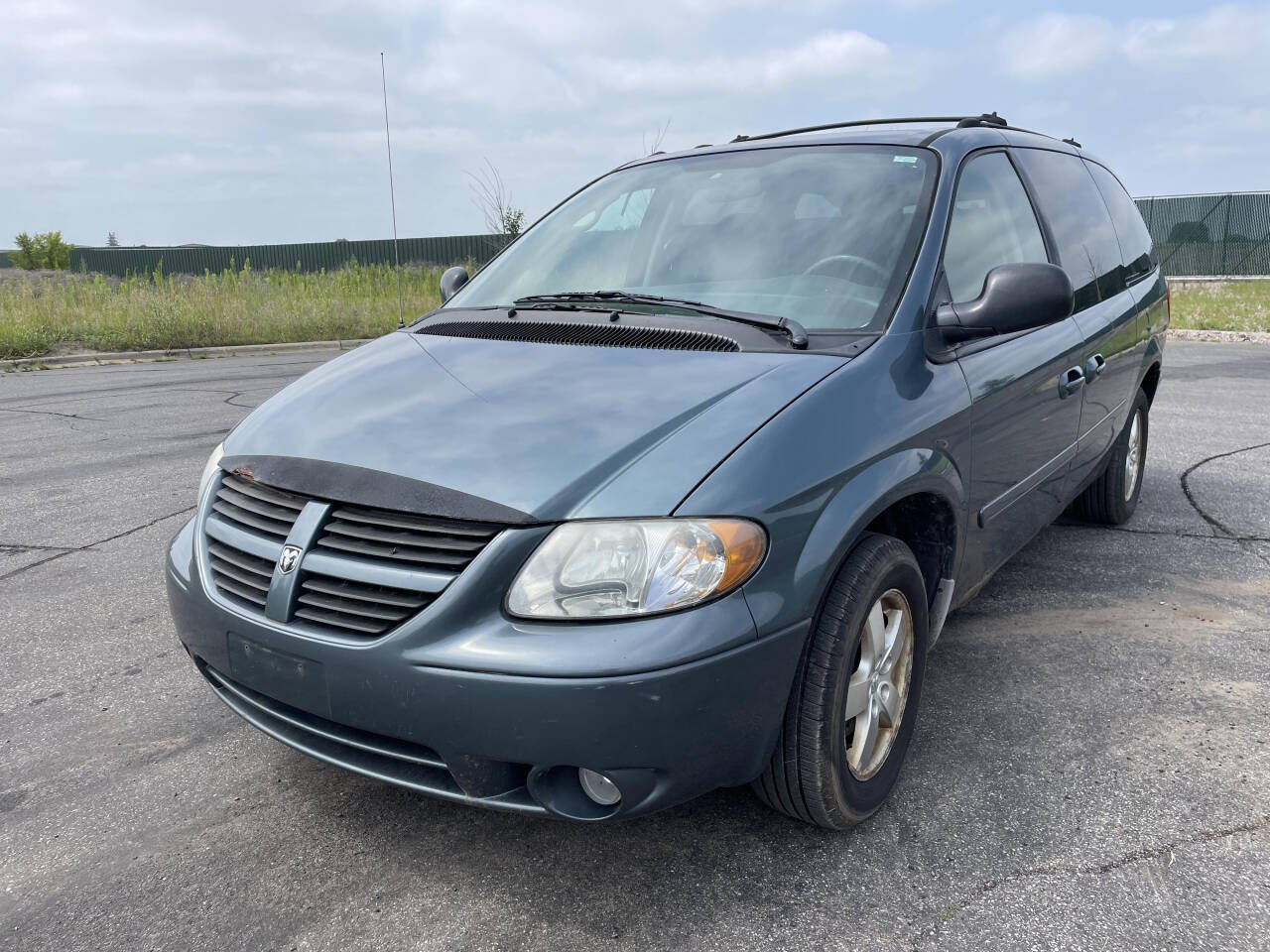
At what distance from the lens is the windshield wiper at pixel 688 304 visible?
264cm

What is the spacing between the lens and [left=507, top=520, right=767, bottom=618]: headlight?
196cm

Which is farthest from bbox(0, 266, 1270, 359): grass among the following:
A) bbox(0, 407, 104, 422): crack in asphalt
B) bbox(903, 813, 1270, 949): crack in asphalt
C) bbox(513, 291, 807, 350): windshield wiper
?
bbox(903, 813, 1270, 949): crack in asphalt

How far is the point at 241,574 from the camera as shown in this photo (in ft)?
7.58

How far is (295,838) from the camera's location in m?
2.43

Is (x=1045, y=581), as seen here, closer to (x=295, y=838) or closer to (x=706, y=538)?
(x=706, y=538)

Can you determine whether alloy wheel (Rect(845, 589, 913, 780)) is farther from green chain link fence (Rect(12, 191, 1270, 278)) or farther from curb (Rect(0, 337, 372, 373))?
green chain link fence (Rect(12, 191, 1270, 278))

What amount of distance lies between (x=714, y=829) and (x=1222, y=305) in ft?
69.9

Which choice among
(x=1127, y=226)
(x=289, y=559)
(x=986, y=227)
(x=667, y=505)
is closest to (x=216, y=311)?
(x=1127, y=226)

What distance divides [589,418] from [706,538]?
0.46 meters

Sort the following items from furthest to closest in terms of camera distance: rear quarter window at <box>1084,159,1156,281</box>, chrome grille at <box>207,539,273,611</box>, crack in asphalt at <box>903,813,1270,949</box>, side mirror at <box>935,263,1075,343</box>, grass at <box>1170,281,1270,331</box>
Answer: grass at <box>1170,281,1270,331</box> → rear quarter window at <box>1084,159,1156,281</box> → side mirror at <box>935,263,1075,343</box> → chrome grille at <box>207,539,273,611</box> → crack in asphalt at <box>903,813,1270,949</box>

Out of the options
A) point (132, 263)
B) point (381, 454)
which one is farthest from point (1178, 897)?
point (132, 263)

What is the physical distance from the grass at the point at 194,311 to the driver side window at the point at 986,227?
45.3 feet

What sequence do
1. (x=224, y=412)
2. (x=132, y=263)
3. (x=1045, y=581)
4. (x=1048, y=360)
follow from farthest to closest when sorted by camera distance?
(x=132, y=263) → (x=224, y=412) → (x=1045, y=581) → (x=1048, y=360)

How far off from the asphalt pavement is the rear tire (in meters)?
0.84
